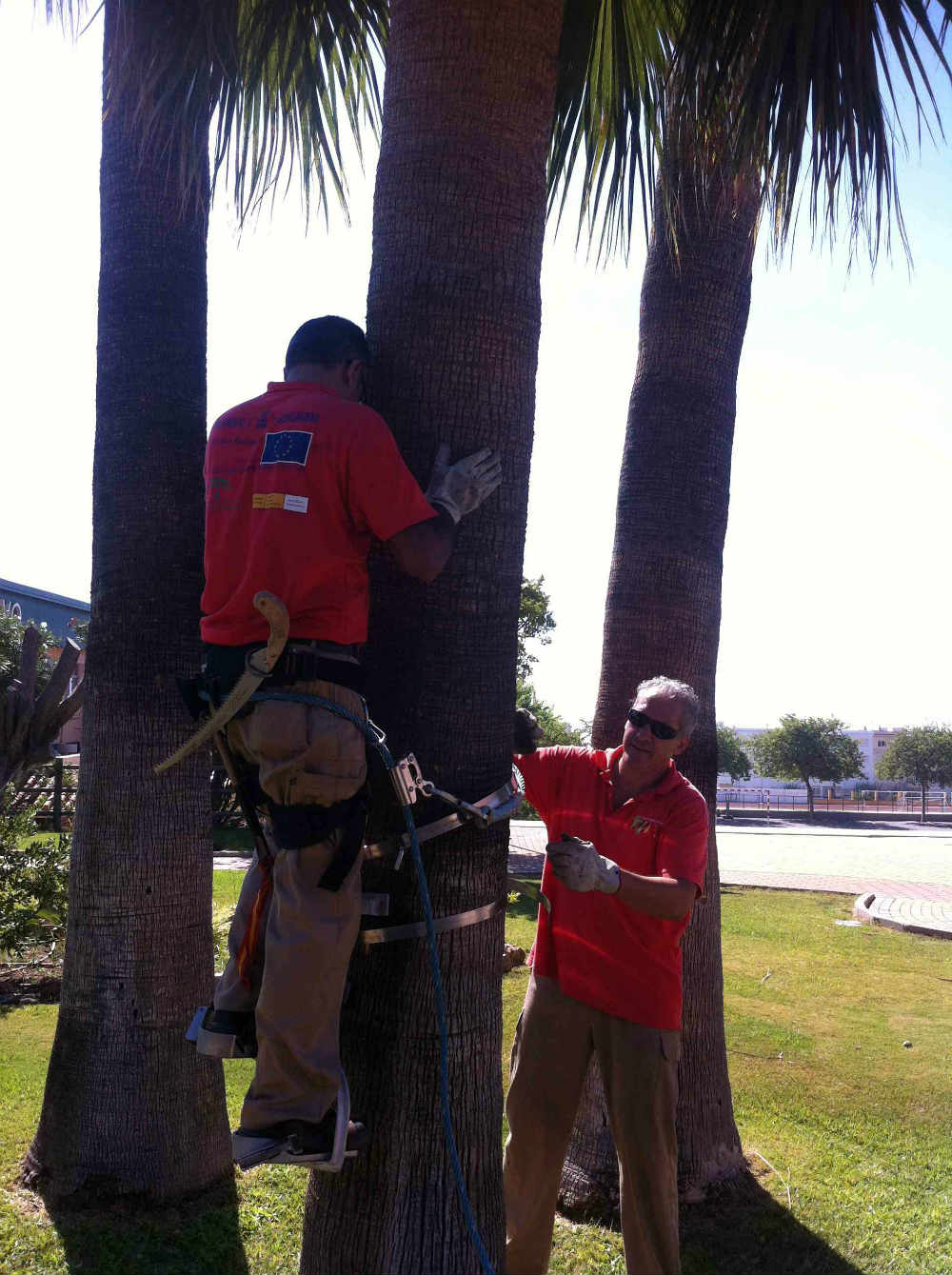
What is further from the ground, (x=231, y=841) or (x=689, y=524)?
(x=689, y=524)

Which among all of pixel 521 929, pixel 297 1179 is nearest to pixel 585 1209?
pixel 297 1179

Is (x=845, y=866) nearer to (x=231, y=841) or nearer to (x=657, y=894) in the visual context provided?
(x=231, y=841)

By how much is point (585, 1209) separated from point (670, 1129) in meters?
1.50

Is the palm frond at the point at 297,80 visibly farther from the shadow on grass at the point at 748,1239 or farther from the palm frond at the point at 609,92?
the shadow on grass at the point at 748,1239

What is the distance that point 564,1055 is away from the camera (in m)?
3.70

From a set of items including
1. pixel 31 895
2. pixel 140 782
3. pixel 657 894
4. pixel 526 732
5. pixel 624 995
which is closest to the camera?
pixel 657 894

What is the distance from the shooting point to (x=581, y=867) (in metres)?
3.20

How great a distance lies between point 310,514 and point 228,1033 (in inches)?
48.9

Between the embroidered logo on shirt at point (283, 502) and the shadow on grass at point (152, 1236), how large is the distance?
309 cm

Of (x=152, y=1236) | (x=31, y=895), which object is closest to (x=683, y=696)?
(x=152, y=1236)

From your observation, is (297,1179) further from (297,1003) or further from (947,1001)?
(947,1001)

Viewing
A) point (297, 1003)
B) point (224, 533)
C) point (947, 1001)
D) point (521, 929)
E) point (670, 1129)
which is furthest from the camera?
point (521, 929)

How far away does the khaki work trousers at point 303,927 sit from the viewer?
246 centimetres

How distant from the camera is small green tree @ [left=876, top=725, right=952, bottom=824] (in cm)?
6328
